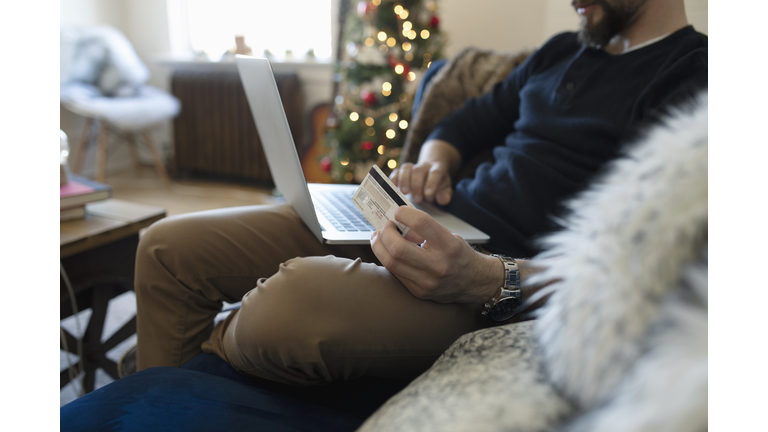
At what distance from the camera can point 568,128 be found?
0.91 meters

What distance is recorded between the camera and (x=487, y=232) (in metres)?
0.88

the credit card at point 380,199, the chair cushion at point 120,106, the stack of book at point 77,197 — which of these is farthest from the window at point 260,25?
the credit card at point 380,199

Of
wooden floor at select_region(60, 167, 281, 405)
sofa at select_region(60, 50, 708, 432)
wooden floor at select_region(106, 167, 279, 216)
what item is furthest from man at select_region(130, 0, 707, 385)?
wooden floor at select_region(106, 167, 279, 216)

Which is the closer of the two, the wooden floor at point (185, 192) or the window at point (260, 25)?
A: the wooden floor at point (185, 192)

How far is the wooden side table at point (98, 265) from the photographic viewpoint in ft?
3.24

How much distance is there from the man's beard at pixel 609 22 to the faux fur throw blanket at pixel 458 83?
0.29 metres

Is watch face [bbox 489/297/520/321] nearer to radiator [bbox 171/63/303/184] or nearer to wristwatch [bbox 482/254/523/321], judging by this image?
wristwatch [bbox 482/254/523/321]

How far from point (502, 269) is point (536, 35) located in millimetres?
2094

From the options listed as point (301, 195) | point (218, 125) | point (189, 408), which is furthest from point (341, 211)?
point (218, 125)

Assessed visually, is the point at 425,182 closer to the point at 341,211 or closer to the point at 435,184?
the point at 435,184

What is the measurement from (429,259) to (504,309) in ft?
0.51

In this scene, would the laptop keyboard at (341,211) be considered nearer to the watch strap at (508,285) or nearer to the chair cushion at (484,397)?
the watch strap at (508,285)

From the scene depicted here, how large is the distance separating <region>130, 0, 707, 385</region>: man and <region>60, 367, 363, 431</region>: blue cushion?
0.05m
